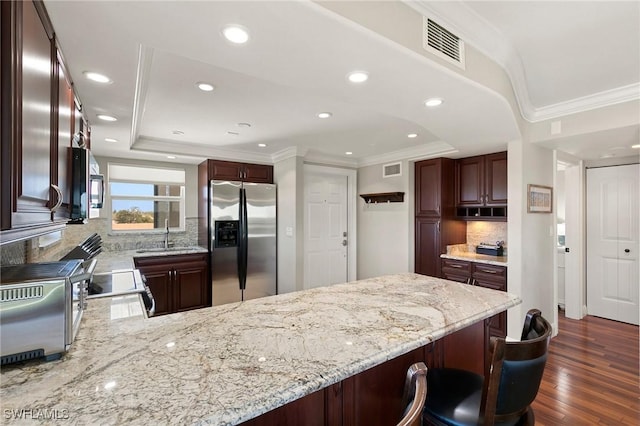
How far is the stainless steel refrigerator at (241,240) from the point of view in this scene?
4.23 meters

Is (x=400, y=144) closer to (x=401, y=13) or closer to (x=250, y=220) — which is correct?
(x=250, y=220)

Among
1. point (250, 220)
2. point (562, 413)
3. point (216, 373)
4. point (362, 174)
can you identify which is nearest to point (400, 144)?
point (362, 174)

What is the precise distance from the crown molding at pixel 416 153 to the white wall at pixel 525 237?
0.82 m

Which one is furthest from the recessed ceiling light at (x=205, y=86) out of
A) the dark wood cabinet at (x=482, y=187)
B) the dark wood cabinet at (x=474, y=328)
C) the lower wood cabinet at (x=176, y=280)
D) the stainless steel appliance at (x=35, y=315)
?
the dark wood cabinet at (x=482, y=187)

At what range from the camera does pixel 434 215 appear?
162 inches

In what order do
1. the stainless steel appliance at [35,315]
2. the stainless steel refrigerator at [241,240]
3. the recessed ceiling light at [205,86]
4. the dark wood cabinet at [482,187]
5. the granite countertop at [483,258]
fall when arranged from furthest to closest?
the stainless steel refrigerator at [241,240]
the dark wood cabinet at [482,187]
the granite countertop at [483,258]
the recessed ceiling light at [205,86]
the stainless steel appliance at [35,315]

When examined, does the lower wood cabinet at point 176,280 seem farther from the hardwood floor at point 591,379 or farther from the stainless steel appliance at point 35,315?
the hardwood floor at point 591,379

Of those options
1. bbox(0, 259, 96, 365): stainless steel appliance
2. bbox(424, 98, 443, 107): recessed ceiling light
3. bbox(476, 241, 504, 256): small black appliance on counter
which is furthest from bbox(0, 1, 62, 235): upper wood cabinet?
bbox(476, 241, 504, 256): small black appliance on counter

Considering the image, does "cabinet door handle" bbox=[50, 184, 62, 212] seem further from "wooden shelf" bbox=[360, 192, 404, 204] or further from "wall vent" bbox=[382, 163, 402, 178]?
"wall vent" bbox=[382, 163, 402, 178]

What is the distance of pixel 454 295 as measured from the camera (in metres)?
1.78

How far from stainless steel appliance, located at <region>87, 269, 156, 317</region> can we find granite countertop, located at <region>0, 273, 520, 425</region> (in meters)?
0.30

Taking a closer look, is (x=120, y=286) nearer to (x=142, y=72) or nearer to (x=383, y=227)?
(x=142, y=72)

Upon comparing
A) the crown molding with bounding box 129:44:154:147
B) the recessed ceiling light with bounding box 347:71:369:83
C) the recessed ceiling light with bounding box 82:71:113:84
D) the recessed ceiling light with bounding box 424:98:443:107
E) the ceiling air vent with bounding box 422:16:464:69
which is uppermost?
the ceiling air vent with bounding box 422:16:464:69

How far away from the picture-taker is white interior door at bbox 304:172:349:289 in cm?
492
